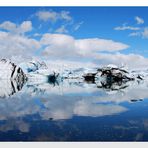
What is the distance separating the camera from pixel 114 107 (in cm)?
1337

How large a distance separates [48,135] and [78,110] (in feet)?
15.0

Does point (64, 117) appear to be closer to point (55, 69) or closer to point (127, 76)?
point (127, 76)

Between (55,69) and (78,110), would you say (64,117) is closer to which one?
(78,110)

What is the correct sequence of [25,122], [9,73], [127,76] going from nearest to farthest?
[25,122]
[127,76]
[9,73]

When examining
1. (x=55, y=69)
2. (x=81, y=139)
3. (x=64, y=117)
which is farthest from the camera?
(x=55, y=69)

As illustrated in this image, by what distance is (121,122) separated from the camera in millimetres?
10031

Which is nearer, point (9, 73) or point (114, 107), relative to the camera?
point (114, 107)

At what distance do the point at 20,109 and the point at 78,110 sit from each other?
6.59 ft

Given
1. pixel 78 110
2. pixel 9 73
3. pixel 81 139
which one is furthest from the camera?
pixel 9 73

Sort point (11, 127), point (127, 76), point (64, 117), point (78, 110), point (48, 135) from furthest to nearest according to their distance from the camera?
point (127, 76)
point (78, 110)
point (64, 117)
point (11, 127)
point (48, 135)

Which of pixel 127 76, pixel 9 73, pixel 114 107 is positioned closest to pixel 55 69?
pixel 9 73

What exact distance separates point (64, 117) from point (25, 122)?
1429 millimetres

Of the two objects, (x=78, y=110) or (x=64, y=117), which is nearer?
(x=64, y=117)

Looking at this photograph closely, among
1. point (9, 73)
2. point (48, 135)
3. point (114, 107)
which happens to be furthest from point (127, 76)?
point (48, 135)
